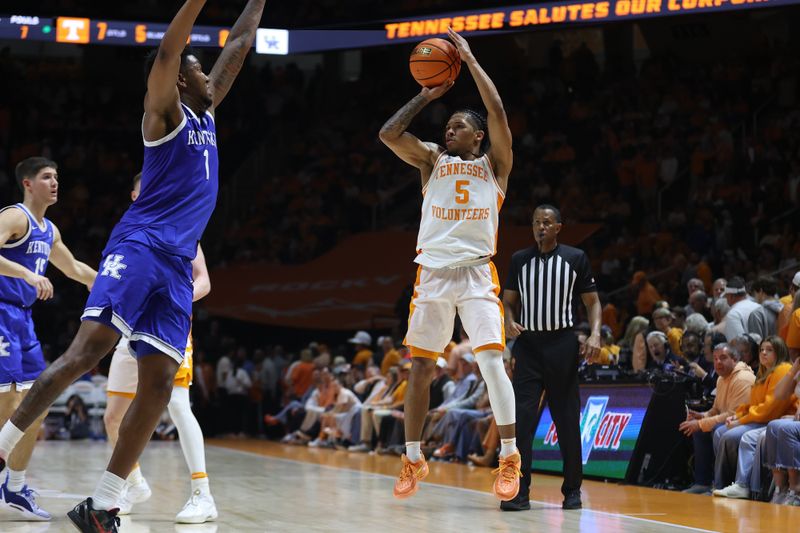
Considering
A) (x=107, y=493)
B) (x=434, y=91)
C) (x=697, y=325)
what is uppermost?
(x=434, y=91)

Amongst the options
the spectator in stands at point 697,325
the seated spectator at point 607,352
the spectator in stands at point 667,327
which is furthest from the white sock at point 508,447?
the spectator in stands at point 667,327

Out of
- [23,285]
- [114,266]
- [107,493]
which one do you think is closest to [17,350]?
[23,285]

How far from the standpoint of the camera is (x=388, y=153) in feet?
68.5

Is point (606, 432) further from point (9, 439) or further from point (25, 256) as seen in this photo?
point (9, 439)

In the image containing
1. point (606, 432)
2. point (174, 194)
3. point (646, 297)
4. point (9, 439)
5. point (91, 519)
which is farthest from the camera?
point (646, 297)

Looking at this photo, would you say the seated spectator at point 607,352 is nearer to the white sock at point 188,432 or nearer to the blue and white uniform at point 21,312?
the white sock at point 188,432

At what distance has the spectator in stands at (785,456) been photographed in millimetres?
6941

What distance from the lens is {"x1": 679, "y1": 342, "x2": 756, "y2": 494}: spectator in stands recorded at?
313 inches

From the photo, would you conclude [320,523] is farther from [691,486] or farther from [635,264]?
[635,264]

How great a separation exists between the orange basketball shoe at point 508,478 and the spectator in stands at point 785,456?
7.39 feet

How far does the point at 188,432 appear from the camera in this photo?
5676 millimetres

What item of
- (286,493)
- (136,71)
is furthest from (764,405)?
(136,71)

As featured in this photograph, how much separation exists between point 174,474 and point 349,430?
5.06m

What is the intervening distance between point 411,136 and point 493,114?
0.52 metres
